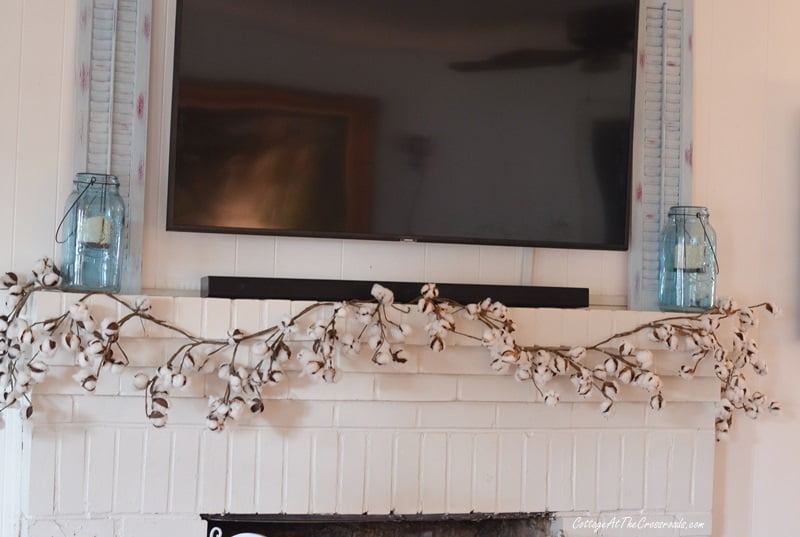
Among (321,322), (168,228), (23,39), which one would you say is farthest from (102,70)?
(321,322)

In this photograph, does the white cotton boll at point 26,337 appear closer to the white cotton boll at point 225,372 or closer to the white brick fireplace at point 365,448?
the white brick fireplace at point 365,448

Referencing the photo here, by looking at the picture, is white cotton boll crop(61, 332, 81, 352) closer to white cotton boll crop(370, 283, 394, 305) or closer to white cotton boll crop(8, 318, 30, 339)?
white cotton boll crop(8, 318, 30, 339)

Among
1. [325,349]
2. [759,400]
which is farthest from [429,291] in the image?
[759,400]

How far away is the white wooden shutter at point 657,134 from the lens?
7.26 feet

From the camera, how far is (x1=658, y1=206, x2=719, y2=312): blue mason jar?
2139 millimetres

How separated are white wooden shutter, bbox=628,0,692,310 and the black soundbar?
270mm

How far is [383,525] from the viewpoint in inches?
82.2

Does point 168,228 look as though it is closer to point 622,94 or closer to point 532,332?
point 532,332

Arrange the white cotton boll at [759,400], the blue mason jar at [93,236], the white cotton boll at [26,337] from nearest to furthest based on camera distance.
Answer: the white cotton boll at [26,337], the blue mason jar at [93,236], the white cotton boll at [759,400]

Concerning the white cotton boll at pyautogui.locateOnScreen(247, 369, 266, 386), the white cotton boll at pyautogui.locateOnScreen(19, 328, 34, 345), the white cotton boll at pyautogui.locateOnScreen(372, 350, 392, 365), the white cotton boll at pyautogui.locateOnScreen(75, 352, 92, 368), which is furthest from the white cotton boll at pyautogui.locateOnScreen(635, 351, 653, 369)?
the white cotton boll at pyautogui.locateOnScreen(19, 328, 34, 345)

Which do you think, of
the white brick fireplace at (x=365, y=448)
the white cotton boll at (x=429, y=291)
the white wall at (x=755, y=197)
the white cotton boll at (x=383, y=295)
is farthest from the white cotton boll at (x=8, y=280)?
the white wall at (x=755, y=197)

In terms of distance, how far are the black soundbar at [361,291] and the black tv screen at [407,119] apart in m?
0.12

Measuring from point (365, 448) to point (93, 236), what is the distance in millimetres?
724

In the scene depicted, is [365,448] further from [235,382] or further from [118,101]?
[118,101]
